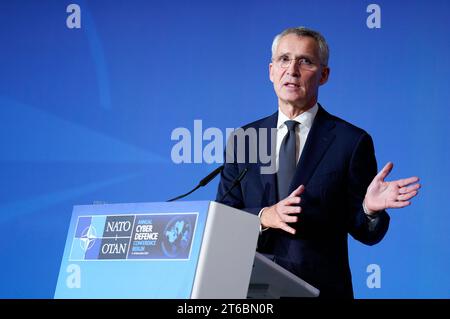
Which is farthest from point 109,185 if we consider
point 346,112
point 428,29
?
point 428,29

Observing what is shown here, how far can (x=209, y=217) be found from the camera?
1.55 meters

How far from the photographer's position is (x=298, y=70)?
2604 millimetres

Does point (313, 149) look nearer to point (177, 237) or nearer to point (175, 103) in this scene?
point (177, 237)

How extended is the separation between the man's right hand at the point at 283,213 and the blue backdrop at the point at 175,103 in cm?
118

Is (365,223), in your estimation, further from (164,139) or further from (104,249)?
(164,139)

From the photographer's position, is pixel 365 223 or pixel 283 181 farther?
pixel 283 181

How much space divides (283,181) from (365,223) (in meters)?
0.34

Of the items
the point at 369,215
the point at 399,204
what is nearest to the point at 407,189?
the point at 399,204

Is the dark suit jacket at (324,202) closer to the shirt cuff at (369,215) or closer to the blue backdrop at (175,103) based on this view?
the shirt cuff at (369,215)

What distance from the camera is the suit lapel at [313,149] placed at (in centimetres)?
241

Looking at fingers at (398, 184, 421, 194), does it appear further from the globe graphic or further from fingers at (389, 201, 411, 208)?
the globe graphic

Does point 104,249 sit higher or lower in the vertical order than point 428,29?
lower

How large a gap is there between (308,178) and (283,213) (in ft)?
1.25

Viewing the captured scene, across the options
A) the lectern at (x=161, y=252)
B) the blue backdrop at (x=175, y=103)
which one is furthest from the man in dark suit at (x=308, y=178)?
the blue backdrop at (x=175, y=103)
